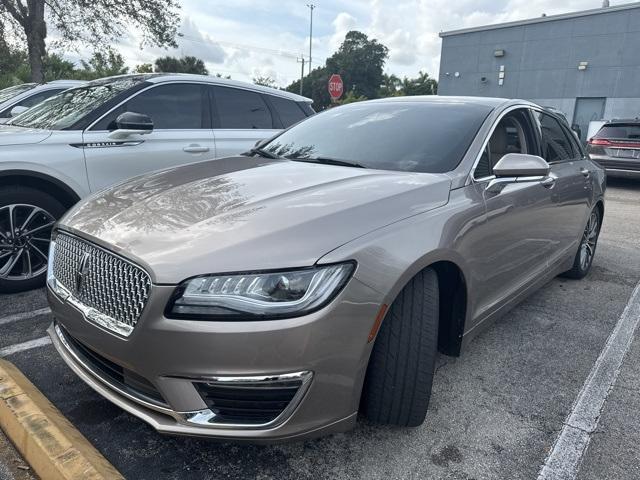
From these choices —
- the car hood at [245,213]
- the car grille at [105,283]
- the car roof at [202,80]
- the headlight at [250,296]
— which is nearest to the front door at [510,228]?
the car hood at [245,213]

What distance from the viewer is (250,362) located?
1679 millimetres

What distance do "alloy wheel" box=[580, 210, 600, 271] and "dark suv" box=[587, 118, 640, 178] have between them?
7.09 meters

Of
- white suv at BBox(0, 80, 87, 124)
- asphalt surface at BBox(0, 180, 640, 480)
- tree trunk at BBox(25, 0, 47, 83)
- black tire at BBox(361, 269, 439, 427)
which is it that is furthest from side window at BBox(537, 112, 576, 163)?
tree trunk at BBox(25, 0, 47, 83)

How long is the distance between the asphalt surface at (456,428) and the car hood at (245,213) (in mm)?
716

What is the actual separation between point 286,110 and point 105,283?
12.9ft

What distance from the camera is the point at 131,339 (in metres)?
1.76

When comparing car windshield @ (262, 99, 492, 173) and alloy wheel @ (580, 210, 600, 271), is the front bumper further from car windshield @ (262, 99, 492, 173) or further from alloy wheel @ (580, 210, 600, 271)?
alloy wheel @ (580, 210, 600, 271)

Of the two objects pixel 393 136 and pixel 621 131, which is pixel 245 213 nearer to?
pixel 393 136

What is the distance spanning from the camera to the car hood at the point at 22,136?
360cm

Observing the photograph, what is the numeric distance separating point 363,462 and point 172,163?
10.7 feet

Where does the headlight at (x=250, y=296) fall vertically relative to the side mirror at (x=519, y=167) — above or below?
below

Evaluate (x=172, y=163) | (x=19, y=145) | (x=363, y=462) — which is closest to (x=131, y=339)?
(x=363, y=462)

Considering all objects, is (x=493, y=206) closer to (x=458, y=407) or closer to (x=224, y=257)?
(x=458, y=407)

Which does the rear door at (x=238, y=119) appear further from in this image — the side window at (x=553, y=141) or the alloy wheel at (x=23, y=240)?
the side window at (x=553, y=141)
